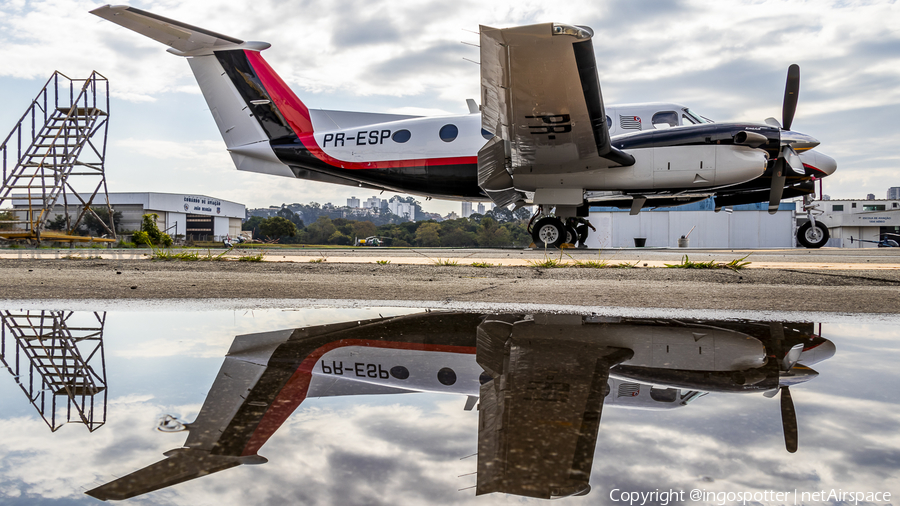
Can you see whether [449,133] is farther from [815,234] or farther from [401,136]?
[815,234]

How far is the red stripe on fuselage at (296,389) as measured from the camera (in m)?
1.08

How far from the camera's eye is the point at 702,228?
117ft

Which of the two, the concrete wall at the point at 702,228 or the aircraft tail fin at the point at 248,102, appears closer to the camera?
the aircraft tail fin at the point at 248,102

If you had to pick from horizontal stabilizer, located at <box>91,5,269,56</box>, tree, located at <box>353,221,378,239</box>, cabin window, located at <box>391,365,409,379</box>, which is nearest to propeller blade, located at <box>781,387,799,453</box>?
cabin window, located at <box>391,365,409,379</box>

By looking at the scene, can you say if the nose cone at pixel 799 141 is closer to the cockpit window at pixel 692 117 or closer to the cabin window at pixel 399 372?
the cockpit window at pixel 692 117

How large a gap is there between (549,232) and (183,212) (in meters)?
68.1

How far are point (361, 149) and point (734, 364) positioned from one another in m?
12.5

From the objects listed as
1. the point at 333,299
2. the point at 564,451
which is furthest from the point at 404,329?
the point at 564,451

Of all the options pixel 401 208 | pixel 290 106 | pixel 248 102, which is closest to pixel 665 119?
pixel 290 106

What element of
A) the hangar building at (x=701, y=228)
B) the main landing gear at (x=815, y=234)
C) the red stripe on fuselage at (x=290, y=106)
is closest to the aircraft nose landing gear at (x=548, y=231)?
the red stripe on fuselage at (x=290, y=106)

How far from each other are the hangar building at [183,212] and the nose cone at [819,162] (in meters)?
55.8

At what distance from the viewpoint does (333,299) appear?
372 centimetres

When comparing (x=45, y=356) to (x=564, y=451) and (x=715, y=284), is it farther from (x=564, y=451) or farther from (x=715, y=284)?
(x=715, y=284)

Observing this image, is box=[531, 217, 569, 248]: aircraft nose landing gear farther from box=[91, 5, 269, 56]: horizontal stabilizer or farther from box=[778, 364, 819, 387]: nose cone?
box=[778, 364, 819, 387]: nose cone
